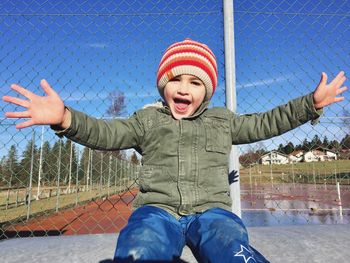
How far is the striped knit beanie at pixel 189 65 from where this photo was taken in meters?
1.83

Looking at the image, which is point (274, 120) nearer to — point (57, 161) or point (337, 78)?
point (337, 78)

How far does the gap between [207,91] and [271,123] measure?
390 millimetres

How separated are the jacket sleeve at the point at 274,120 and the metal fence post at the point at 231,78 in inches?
17.8

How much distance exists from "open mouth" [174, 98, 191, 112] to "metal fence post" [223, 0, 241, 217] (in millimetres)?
662

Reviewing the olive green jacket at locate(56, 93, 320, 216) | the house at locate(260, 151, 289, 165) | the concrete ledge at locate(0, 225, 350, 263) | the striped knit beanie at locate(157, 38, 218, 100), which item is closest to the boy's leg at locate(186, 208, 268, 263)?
→ the olive green jacket at locate(56, 93, 320, 216)

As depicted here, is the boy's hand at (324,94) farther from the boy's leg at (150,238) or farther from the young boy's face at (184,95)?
the boy's leg at (150,238)

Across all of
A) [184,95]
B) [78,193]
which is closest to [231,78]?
[184,95]

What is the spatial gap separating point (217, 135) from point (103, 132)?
23.2 inches

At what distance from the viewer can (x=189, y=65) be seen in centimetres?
183

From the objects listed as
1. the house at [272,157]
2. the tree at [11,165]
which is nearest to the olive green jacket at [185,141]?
the house at [272,157]

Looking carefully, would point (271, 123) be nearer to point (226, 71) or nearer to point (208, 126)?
point (208, 126)

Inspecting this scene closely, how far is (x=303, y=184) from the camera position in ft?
136

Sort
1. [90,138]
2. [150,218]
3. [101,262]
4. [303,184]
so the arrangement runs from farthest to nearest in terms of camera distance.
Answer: [303,184] → [101,262] → [90,138] → [150,218]

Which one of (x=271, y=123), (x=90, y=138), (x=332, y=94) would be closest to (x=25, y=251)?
(x=90, y=138)
